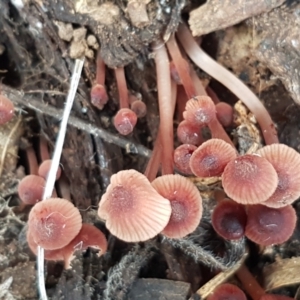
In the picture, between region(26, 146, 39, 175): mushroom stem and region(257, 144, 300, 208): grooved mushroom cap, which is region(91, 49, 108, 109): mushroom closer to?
region(26, 146, 39, 175): mushroom stem

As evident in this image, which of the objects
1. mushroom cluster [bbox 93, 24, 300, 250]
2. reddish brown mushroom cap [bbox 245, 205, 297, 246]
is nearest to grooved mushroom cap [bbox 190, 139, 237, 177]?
mushroom cluster [bbox 93, 24, 300, 250]

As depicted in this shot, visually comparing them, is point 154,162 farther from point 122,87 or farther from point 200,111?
point 122,87

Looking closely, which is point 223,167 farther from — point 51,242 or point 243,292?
point 51,242

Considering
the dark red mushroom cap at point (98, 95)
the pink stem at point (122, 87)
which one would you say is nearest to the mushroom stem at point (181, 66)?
the pink stem at point (122, 87)

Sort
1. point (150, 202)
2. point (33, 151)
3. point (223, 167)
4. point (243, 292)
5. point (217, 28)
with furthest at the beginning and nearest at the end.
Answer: point (33, 151) < point (217, 28) < point (243, 292) < point (223, 167) < point (150, 202)

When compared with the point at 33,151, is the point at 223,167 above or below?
below

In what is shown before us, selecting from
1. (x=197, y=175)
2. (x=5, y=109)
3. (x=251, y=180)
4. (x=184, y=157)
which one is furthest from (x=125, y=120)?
(x=251, y=180)

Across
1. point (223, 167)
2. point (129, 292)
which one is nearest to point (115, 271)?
point (129, 292)
